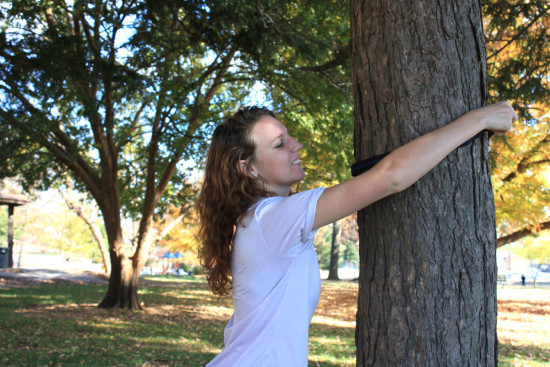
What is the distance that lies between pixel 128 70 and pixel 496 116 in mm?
8263

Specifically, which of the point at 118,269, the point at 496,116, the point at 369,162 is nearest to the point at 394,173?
the point at 369,162

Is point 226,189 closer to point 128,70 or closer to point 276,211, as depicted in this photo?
point 276,211

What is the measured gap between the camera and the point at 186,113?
12.9m

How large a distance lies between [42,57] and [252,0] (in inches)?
143

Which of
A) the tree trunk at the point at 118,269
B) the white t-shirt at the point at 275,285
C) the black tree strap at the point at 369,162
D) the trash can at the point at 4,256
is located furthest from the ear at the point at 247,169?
the trash can at the point at 4,256

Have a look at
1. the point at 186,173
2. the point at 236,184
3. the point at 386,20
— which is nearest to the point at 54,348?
the point at 236,184

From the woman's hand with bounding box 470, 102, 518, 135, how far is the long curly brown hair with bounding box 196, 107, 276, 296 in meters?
0.89

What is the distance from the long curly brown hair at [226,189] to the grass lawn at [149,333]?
5794 mm

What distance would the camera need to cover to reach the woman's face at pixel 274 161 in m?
2.14

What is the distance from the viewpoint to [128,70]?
360 inches

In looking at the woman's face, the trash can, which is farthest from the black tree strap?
the trash can

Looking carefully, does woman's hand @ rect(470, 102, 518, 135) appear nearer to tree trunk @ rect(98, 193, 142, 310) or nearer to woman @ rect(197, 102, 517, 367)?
woman @ rect(197, 102, 517, 367)

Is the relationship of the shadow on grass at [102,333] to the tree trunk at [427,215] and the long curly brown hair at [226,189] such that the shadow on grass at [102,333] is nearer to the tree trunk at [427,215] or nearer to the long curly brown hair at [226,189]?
the long curly brown hair at [226,189]

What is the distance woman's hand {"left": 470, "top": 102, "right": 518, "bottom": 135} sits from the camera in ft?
6.18
